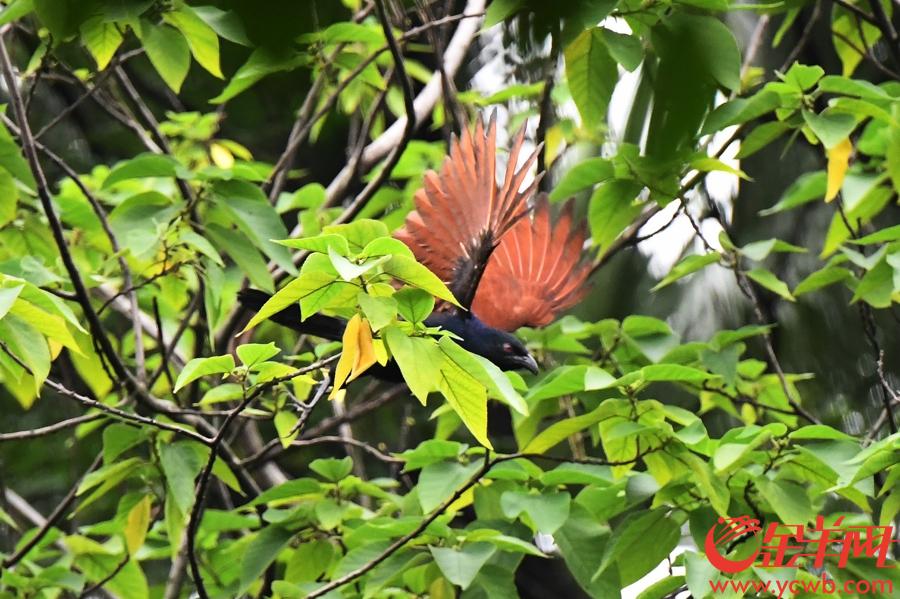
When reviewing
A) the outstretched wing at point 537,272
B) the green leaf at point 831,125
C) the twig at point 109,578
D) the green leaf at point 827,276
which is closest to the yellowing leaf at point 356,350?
the green leaf at point 831,125

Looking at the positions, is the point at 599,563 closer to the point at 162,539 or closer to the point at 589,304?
the point at 162,539

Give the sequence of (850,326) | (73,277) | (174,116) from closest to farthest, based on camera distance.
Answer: (73,277)
(174,116)
(850,326)

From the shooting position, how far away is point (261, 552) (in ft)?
10.1

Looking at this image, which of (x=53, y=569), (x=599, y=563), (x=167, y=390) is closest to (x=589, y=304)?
(x=167, y=390)

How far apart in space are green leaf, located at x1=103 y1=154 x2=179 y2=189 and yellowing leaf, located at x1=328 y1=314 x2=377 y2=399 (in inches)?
50.6

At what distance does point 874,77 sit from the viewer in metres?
5.02

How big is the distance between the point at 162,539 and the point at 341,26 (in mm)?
1791

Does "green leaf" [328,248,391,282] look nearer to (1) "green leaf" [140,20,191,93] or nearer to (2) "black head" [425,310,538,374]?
(1) "green leaf" [140,20,191,93]

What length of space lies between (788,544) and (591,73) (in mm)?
1305

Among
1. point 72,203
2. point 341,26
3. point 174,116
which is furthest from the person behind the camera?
point 174,116

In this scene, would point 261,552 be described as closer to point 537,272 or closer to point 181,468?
point 181,468

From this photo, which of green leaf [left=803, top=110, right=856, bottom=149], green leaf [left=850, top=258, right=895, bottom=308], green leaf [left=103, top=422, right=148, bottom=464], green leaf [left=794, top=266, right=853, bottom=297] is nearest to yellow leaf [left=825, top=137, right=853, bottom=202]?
green leaf [left=803, top=110, right=856, bottom=149]

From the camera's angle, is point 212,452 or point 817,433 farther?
point 817,433

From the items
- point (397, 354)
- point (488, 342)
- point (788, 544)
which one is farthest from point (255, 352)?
point (488, 342)
